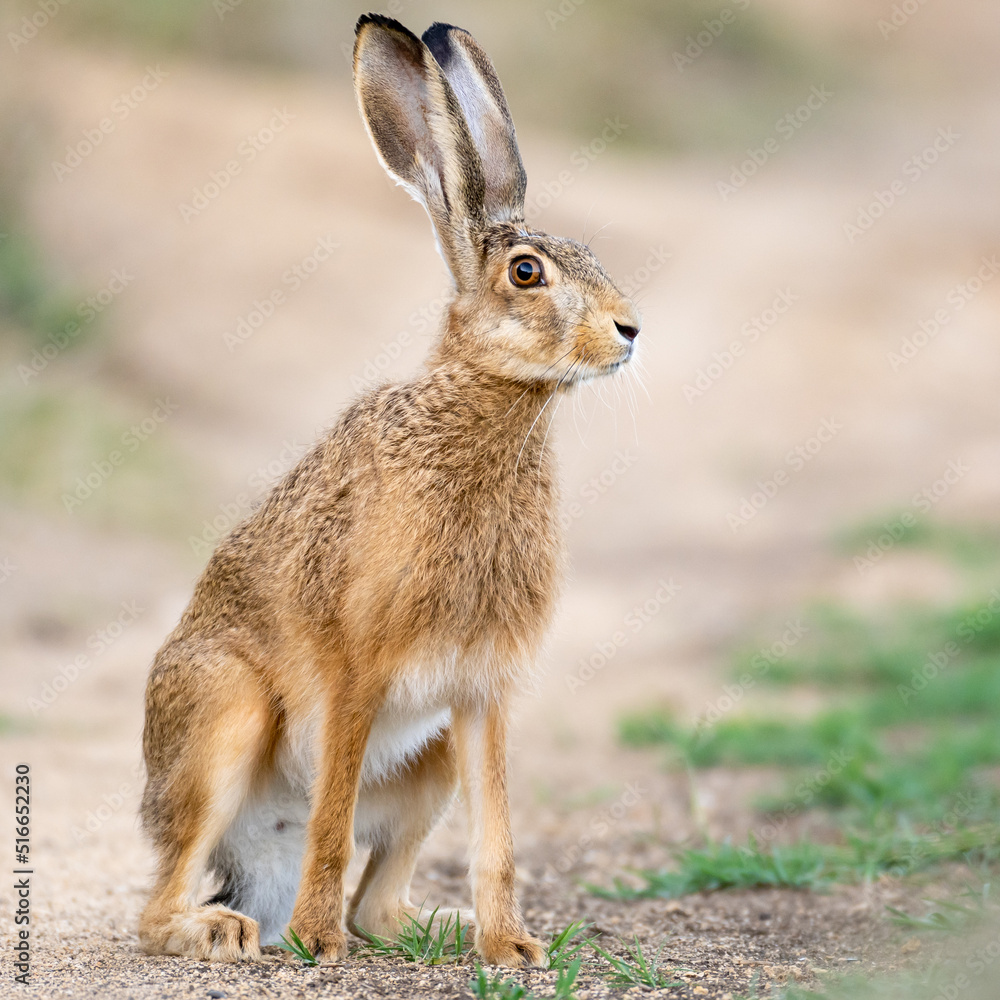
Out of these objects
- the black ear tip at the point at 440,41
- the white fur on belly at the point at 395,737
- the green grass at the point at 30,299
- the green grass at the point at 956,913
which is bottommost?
the green grass at the point at 956,913

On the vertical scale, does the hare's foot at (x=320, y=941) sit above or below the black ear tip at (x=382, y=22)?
below

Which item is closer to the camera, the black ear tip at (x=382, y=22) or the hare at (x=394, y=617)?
the hare at (x=394, y=617)

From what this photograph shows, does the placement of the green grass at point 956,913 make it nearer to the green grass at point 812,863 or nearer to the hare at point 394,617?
the green grass at point 812,863

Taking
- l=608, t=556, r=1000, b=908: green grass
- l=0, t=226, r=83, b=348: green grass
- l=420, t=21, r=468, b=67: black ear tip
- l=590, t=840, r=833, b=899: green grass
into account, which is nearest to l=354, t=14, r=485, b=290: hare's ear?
l=420, t=21, r=468, b=67: black ear tip

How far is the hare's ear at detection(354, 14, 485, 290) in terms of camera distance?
12.8 feet

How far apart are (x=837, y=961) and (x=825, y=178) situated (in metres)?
20.0

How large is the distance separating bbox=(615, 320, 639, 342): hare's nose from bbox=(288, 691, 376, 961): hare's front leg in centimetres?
131

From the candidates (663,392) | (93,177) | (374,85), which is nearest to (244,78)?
(93,177)

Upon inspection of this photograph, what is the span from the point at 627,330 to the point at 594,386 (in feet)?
0.83

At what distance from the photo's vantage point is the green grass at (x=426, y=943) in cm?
359

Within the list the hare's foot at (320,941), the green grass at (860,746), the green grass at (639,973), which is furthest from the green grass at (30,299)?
the green grass at (639,973)

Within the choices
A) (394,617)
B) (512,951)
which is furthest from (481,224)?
(512,951)

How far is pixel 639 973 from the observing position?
133 inches

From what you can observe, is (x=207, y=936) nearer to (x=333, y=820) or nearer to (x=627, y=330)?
(x=333, y=820)
